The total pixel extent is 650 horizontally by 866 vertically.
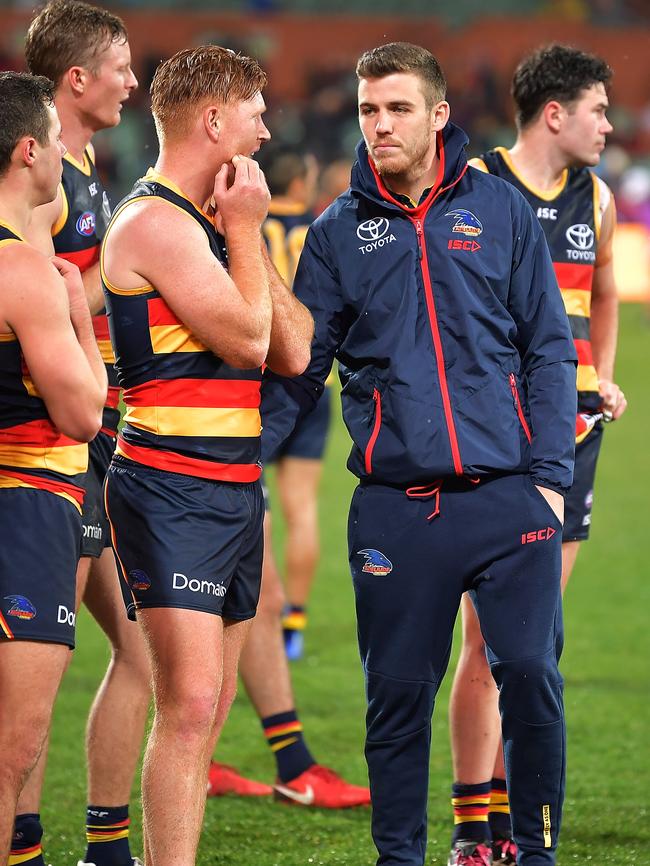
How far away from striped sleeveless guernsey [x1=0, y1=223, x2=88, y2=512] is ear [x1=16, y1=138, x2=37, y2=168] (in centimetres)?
19

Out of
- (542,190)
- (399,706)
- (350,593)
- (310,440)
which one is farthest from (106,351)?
(350,593)

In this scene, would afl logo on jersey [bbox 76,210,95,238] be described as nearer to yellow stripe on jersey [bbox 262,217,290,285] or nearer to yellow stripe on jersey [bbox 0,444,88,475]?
yellow stripe on jersey [bbox 0,444,88,475]

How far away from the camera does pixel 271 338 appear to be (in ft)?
11.8

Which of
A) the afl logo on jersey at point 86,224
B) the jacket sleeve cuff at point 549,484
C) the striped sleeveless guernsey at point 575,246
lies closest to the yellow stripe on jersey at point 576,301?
the striped sleeveless guernsey at point 575,246

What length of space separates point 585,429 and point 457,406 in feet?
3.59

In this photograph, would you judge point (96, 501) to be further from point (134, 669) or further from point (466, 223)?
point (466, 223)

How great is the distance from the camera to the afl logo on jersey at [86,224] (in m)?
4.27

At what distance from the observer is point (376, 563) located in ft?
12.1

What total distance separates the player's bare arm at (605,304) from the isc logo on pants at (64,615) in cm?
213

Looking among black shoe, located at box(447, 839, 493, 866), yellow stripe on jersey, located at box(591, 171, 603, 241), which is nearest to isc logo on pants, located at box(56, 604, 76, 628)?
black shoe, located at box(447, 839, 493, 866)

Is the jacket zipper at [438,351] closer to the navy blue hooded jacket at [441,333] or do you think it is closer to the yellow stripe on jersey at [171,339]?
the navy blue hooded jacket at [441,333]

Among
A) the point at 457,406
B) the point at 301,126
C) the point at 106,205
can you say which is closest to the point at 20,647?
the point at 457,406

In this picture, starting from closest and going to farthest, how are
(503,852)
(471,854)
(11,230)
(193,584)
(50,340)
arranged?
(50,340)
(11,230)
(193,584)
(471,854)
(503,852)

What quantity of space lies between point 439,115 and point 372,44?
24700 millimetres
